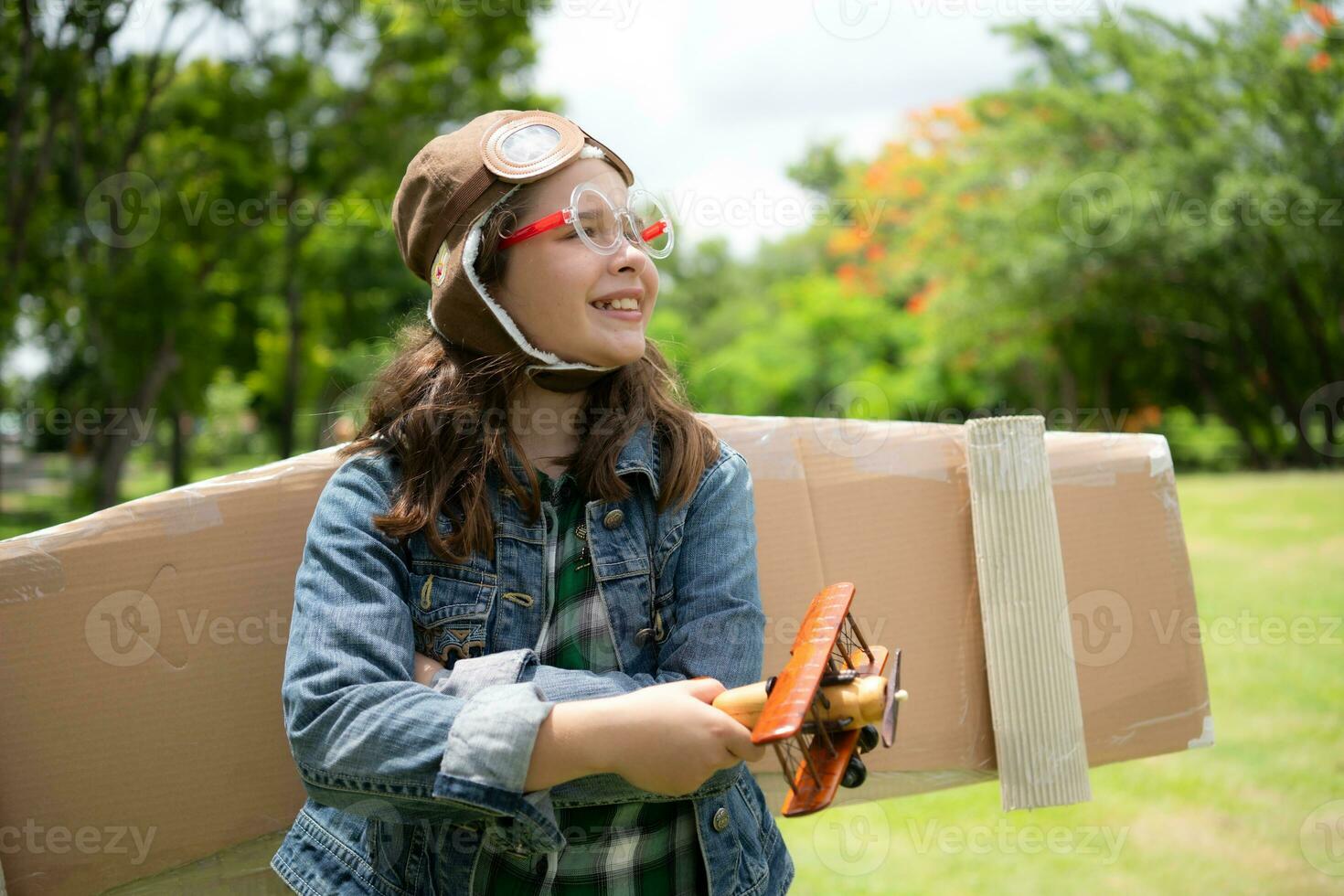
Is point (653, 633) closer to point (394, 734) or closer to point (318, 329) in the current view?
point (394, 734)

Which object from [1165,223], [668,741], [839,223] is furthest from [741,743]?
[839,223]

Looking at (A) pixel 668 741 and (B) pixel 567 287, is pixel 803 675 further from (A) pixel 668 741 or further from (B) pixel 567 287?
(B) pixel 567 287

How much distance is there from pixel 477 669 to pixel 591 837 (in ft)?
1.10

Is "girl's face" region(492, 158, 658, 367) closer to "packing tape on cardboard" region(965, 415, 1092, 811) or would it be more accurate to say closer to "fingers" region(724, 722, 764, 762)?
"fingers" region(724, 722, 764, 762)

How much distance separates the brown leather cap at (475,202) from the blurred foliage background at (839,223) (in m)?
0.35

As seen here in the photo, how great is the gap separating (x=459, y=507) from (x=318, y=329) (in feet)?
66.4

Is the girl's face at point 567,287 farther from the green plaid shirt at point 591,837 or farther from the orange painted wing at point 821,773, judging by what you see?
the orange painted wing at point 821,773

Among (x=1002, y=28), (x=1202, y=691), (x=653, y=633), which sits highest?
(x=1002, y=28)

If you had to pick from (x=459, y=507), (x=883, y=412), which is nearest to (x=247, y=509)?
(x=459, y=507)

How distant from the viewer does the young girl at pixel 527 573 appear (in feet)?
4.98

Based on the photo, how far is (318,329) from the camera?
20.9 metres

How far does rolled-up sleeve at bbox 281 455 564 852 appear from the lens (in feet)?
4.73

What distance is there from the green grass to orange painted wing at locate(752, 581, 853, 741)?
77.1 inches

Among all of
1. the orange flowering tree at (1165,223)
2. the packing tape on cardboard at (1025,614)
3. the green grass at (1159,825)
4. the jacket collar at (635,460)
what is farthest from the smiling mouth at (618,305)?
the orange flowering tree at (1165,223)
